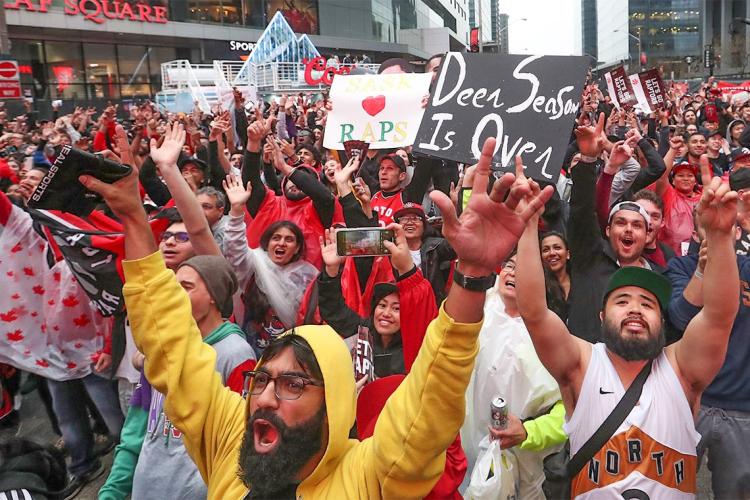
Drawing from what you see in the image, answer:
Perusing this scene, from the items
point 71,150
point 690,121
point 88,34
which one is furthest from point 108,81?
point 71,150

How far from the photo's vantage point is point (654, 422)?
244 cm

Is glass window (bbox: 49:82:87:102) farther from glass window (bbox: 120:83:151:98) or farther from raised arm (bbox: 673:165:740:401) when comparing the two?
raised arm (bbox: 673:165:740:401)

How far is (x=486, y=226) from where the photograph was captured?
186 cm

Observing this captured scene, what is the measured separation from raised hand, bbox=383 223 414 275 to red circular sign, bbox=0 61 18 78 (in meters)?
9.48

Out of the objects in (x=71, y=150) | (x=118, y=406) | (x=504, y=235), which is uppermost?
(x=71, y=150)

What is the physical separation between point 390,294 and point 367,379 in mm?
600

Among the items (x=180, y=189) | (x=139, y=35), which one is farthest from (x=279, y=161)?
(x=139, y=35)

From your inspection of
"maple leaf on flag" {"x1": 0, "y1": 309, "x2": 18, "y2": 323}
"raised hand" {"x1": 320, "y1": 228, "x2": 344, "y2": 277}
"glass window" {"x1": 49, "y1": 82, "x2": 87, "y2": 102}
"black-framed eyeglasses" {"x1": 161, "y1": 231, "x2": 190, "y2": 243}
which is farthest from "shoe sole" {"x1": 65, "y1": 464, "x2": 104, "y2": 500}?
"glass window" {"x1": 49, "y1": 82, "x2": 87, "y2": 102}

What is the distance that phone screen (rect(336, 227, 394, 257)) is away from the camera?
10.2ft

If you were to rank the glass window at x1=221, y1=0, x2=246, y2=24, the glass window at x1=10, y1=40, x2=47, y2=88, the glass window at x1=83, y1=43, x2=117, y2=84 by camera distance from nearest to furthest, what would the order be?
the glass window at x1=10, y1=40, x2=47, y2=88, the glass window at x1=83, y1=43, x2=117, y2=84, the glass window at x1=221, y1=0, x2=246, y2=24

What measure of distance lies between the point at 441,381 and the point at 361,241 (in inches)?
60.0

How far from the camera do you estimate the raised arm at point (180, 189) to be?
3.07 m

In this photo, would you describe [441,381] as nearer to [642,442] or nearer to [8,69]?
[642,442]

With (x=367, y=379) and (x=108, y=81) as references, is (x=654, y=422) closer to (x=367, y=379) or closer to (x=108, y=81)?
(x=367, y=379)
